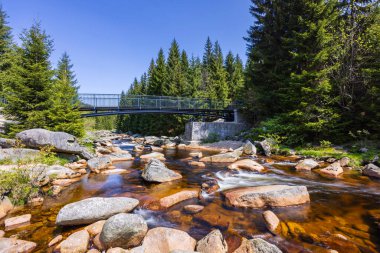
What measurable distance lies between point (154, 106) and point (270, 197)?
1896cm

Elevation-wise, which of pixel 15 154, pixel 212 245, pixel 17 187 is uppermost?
pixel 15 154

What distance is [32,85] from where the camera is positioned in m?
11.7

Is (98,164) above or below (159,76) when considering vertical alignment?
below

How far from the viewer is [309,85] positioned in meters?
13.8

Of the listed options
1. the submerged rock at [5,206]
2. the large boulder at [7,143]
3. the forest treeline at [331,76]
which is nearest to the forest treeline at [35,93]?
the large boulder at [7,143]

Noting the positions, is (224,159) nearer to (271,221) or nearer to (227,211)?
(227,211)

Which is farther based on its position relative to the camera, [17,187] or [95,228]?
[17,187]

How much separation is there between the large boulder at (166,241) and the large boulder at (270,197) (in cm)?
222

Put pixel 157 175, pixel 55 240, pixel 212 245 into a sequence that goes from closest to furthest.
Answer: pixel 212 245, pixel 55 240, pixel 157 175

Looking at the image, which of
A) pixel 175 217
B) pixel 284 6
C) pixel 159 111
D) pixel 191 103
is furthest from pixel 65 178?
pixel 284 6

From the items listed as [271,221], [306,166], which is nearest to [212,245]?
[271,221]

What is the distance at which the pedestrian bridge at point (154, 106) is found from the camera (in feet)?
60.0

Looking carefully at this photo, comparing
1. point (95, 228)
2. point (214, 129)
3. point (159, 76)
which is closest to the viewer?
point (95, 228)

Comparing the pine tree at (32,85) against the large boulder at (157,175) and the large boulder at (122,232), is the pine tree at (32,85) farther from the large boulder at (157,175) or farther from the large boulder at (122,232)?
the large boulder at (122,232)
